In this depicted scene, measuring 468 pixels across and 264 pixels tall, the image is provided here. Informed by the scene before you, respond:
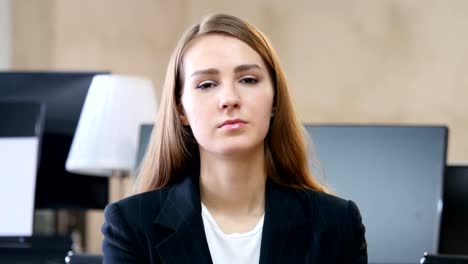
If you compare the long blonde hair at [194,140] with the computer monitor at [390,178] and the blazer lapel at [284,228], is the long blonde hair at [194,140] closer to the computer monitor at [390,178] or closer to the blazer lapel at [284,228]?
the blazer lapel at [284,228]

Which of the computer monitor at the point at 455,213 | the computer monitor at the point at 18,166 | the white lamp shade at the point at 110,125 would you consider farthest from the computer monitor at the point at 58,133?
the computer monitor at the point at 455,213

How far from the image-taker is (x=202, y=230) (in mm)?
1944

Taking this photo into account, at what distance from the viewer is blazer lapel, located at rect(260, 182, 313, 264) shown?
191 centimetres

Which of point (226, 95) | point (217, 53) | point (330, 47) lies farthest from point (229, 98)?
point (330, 47)

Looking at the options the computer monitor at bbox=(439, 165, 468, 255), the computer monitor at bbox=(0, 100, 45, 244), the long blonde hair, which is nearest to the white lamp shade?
the computer monitor at bbox=(0, 100, 45, 244)

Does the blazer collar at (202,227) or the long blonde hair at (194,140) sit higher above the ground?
the long blonde hair at (194,140)

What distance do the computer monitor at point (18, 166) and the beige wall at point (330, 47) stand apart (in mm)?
2860

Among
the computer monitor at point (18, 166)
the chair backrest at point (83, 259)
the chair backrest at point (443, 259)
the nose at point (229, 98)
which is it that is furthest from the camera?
the computer monitor at point (18, 166)

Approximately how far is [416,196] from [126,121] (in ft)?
5.03

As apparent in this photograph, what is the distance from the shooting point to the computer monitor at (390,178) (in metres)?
2.80

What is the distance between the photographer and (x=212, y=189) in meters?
2.01

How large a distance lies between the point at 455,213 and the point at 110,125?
5.32ft

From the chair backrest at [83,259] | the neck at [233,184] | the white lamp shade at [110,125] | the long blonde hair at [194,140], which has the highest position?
the white lamp shade at [110,125]

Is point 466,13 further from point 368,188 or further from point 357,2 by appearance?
point 368,188
